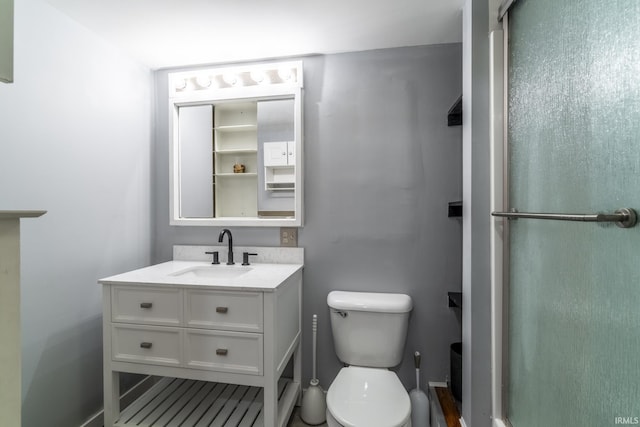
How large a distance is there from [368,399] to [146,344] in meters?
1.07

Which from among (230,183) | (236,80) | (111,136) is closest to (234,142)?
(230,183)

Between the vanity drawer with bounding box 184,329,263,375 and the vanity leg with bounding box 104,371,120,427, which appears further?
the vanity leg with bounding box 104,371,120,427

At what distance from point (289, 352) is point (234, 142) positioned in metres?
1.34

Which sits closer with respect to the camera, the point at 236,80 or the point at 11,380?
the point at 11,380

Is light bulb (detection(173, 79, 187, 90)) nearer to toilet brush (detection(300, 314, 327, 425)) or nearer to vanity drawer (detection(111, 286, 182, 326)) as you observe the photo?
vanity drawer (detection(111, 286, 182, 326))

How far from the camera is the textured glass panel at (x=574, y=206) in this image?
64 centimetres

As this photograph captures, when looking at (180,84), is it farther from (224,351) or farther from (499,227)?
(499,227)

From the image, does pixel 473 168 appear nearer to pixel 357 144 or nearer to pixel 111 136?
pixel 357 144

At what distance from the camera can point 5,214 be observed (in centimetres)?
51

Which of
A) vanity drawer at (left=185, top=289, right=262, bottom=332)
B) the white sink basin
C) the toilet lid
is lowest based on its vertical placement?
the toilet lid

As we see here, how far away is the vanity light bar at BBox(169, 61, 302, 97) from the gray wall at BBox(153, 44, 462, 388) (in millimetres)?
118

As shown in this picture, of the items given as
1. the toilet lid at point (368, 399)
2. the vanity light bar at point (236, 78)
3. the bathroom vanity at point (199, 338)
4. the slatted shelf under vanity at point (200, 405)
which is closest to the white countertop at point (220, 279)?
the bathroom vanity at point (199, 338)

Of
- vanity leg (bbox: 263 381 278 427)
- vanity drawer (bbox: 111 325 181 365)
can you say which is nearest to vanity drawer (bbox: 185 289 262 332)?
vanity drawer (bbox: 111 325 181 365)

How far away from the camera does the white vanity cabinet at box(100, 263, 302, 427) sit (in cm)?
130
